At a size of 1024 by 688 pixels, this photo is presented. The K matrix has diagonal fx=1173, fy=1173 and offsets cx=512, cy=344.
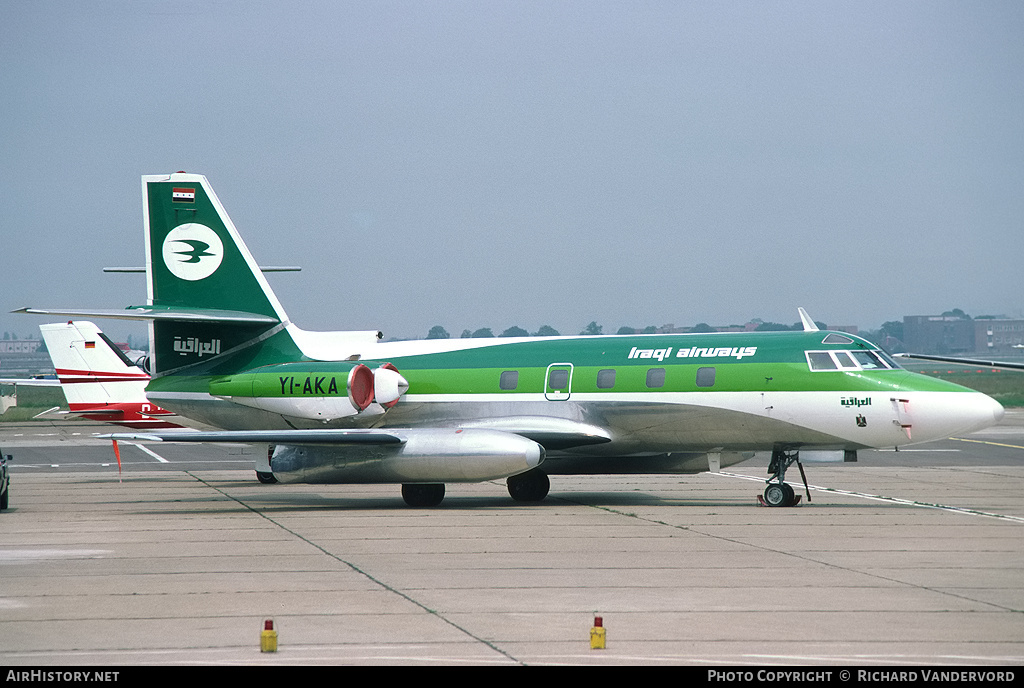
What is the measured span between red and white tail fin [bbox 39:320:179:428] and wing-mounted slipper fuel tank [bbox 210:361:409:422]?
8.52 metres

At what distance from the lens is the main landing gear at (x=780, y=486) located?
66.8 feet

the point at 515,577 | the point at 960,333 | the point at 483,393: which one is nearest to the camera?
the point at 515,577

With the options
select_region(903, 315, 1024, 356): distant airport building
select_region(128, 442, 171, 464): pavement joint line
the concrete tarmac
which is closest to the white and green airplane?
the concrete tarmac

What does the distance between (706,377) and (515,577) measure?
858 centimetres

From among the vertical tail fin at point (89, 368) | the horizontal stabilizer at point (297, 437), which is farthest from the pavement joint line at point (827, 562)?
the vertical tail fin at point (89, 368)

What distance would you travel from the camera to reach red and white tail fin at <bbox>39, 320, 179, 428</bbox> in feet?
101

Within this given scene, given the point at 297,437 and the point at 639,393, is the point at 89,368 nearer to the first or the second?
the point at 297,437

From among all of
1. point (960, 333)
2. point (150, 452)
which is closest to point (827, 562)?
point (150, 452)

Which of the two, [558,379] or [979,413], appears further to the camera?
[558,379]

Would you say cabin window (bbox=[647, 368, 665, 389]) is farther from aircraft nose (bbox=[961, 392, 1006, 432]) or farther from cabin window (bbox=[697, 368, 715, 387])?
aircraft nose (bbox=[961, 392, 1006, 432])

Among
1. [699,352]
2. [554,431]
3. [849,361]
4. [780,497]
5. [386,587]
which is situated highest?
[699,352]

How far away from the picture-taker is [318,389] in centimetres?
2197

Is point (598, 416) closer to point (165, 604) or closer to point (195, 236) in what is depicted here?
point (195, 236)

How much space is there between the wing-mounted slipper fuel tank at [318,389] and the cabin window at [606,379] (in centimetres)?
381
